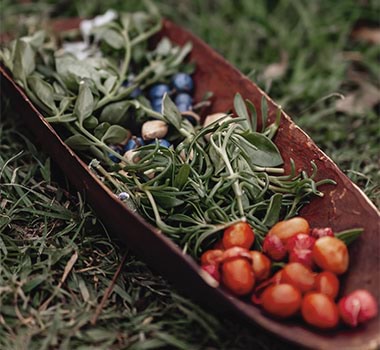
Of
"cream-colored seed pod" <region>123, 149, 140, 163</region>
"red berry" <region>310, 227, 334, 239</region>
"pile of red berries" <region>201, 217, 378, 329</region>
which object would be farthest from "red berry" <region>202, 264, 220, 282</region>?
"cream-colored seed pod" <region>123, 149, 140, 163</region>

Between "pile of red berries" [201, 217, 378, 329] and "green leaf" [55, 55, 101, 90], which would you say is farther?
"green leaf" [55, 55, 101, 90]

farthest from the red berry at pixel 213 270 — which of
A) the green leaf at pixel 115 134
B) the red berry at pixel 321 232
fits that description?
the green leaf at pixel 115 134

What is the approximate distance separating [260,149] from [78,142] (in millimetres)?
415

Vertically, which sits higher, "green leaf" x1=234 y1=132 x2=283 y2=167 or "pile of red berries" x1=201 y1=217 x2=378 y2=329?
"green leaf" x1=234 y1=132 x2=283 y2=167

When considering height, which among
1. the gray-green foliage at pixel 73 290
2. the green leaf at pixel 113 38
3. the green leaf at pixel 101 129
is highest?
the green leaf at pixel 113 38

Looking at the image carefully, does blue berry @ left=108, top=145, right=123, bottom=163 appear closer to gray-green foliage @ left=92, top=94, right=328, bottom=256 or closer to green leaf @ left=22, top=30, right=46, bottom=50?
gray-green foliage @ left=92, top=94, right=328, bottom=256

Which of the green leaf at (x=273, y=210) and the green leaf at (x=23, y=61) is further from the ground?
the green leaf at (x=23, y=61)

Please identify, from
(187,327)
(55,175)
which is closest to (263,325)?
(187,327)

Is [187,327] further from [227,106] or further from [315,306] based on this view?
[227,106]

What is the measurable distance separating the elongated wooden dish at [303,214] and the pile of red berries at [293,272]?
2 cm

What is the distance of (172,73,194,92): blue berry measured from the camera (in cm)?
181

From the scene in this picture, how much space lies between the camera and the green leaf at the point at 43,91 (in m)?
1.62

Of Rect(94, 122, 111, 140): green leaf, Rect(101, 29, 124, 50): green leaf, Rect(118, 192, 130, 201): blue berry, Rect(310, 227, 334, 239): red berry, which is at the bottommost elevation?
Rect(310, 227, 334, 239): red berry

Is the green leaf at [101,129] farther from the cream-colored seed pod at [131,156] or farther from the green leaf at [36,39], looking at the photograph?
the green leaf at [36,39]
